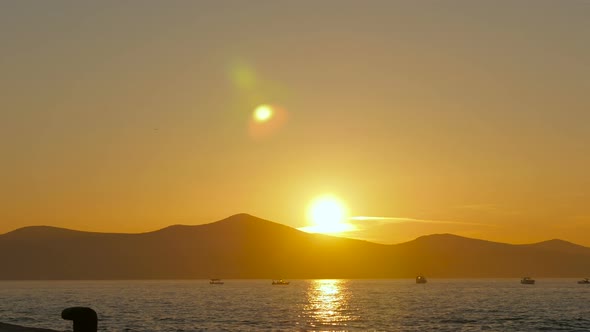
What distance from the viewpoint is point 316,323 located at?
118 metres

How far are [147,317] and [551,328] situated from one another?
5993 cm

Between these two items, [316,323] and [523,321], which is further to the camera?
[523,321]

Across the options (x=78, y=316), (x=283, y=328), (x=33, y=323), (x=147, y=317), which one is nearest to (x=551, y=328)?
(x=283, y=328)

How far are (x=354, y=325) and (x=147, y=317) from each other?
3397 centimetres

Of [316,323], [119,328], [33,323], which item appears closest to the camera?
[119,328]

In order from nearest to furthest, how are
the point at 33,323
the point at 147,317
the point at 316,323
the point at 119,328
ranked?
1. the point at 119,328
2. the point at 33,323
3. the point at 316,323
4. the point at 147,317

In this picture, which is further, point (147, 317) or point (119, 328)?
point (147, 317)

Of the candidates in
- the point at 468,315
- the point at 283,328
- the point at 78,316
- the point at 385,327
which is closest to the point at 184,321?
the point at 283,328

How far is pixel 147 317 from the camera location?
12788 centimetres

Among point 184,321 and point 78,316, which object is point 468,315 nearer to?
point 184,321

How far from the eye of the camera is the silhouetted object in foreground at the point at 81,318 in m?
33.0

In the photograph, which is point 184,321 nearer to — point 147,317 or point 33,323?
point 147,317

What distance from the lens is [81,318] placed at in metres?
33.1

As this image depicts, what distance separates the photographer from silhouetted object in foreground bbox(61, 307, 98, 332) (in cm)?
3297
